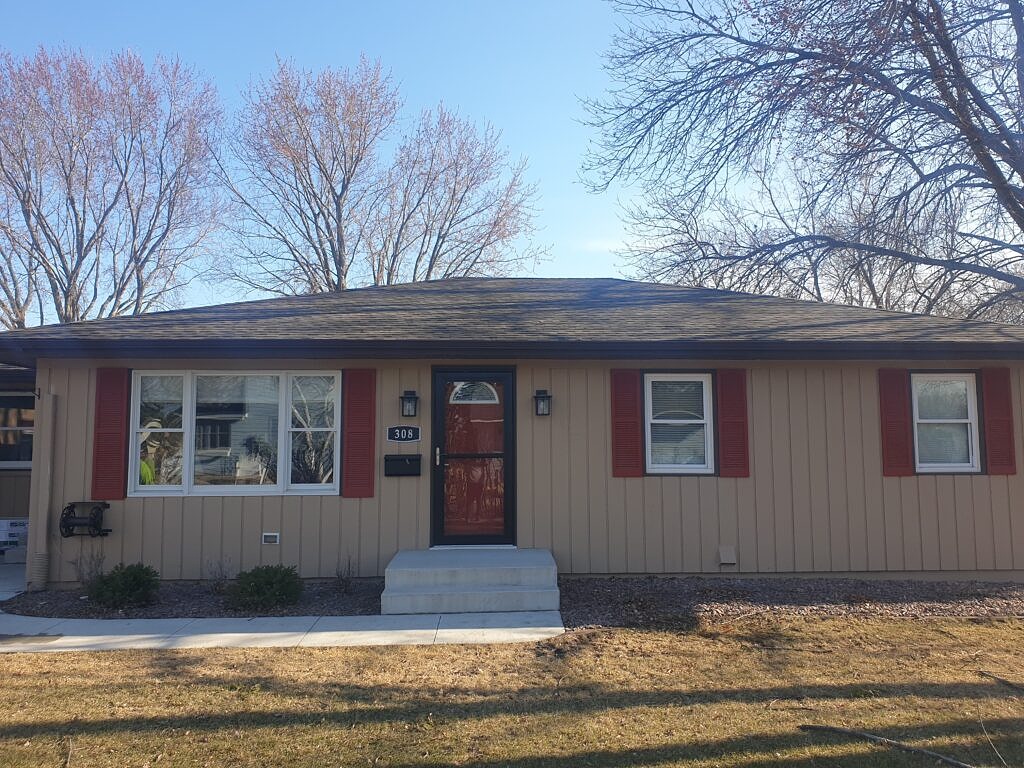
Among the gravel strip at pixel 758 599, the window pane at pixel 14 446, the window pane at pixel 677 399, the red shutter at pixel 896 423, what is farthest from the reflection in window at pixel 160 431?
the red shutter at pixel 896 423

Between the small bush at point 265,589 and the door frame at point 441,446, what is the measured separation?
149 centimetres

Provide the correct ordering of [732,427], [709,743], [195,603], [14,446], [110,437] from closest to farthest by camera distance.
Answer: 1. [709,743]
2. [195,603]
3. [110,437]
4. [732,427]
5. [14,446]

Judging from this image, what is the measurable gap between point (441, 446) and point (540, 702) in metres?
3.60

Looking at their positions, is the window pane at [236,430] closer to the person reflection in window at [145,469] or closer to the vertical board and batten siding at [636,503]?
the vertical board and batten siding at [636,503]

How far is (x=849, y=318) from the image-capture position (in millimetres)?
8219

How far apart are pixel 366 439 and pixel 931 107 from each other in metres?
7.55

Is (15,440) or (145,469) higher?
(15,440)

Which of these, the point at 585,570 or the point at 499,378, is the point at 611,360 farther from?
the point at 585,570

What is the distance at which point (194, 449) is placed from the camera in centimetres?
714

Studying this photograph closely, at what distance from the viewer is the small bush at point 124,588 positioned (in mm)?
6176

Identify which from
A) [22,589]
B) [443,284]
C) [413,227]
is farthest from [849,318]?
[413,227]

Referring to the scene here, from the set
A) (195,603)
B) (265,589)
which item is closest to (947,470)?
(265,589)

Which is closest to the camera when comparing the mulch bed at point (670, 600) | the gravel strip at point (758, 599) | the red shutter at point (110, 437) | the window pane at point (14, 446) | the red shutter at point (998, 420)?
the gravel strip at point (758, 599)

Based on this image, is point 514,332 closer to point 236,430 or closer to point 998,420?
point 236,430
